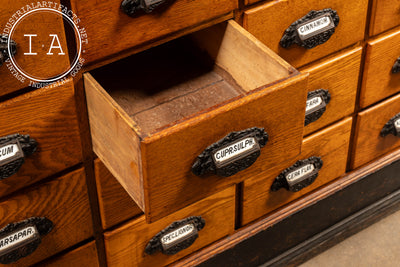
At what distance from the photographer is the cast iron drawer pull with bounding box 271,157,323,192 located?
157 cm

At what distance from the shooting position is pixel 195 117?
100 centimetres

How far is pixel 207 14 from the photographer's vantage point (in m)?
1.18

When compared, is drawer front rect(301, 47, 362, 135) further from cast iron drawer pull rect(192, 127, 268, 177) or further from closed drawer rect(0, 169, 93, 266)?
closed drawer rect(0, 169, 93, 266)

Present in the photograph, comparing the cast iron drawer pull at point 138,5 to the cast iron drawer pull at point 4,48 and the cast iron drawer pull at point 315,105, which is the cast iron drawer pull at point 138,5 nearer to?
the cast iron drawer pull at point 4,48

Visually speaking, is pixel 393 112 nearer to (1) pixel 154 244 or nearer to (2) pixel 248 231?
(2) pixel 248 231

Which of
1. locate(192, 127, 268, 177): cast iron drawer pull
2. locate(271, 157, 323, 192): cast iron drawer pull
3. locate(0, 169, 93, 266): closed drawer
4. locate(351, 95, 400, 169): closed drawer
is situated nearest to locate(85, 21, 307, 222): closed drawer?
locate(192, 127, 268, 177): cast iron drawer pull

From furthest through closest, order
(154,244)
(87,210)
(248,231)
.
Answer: (248,231) < (154,244) < (87,210)

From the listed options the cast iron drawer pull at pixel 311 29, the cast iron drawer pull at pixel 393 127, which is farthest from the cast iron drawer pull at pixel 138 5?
the cast iron drawer pull at pixel 393 127

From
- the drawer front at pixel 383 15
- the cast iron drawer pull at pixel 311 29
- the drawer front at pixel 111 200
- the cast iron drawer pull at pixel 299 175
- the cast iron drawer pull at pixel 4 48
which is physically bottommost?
the cast iron drawer pull at pixel 299 175

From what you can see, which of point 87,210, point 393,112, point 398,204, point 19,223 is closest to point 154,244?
point 87,210

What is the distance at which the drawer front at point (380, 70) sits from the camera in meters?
1.52

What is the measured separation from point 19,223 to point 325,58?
2.34ft

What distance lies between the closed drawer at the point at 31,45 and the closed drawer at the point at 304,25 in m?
0.37

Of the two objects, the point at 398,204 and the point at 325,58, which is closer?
the point at 325,58
